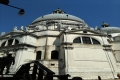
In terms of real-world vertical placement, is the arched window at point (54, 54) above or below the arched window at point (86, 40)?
below

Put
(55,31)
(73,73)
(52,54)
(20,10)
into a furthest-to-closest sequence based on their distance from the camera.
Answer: (55,31) < (52,54) < (73,73) < (20,10)

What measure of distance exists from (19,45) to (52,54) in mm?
5829

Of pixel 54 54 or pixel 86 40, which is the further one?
pixel 54 54

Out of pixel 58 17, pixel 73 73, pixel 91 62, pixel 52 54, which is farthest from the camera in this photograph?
pixel 58 17

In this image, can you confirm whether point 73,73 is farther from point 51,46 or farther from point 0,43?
point 0,43

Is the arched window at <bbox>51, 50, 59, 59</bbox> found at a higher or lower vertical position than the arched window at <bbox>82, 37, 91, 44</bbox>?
lower

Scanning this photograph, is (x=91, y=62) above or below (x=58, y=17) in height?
below

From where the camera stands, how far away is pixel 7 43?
74.8ft

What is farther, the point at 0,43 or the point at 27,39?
Answer: the point at 0,43

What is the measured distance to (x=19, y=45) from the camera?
20.3m

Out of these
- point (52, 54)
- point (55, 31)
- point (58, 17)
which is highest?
point (58, 17)

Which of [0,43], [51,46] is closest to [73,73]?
[51,46]

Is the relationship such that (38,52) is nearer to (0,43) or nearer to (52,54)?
(52,54)

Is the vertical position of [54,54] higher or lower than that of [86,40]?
lower
